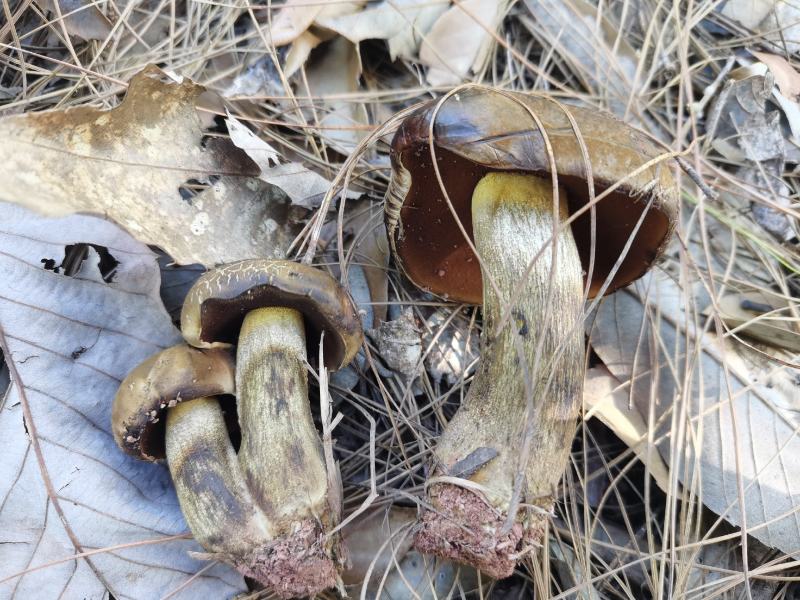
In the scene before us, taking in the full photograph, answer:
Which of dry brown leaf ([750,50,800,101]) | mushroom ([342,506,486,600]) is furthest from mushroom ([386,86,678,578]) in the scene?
dry brown leaf ([750,50,800,101])

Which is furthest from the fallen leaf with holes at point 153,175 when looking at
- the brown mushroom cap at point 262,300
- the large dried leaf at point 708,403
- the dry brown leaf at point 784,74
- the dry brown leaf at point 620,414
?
the dry brown leaf at point 784,74

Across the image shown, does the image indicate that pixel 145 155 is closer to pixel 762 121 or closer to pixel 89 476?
pixel 89 476

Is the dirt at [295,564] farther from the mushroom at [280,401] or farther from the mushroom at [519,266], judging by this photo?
the mushroom at [519,266]

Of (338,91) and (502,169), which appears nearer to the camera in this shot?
(502,169)

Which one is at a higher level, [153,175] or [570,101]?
[570,101]

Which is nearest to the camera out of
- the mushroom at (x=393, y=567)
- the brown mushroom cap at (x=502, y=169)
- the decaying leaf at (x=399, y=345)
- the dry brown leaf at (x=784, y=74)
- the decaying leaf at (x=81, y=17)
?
the brown mushroom cap at (x=502, y=169)

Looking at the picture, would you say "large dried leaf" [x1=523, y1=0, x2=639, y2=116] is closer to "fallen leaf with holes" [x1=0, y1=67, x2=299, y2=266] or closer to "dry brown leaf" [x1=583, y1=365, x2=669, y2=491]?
"dry brown leaf" [x1=583, y1=365, x2=669, y2=491]

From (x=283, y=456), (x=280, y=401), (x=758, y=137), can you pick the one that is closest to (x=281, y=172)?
(x=280, y=401)

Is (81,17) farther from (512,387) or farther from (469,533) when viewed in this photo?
(469,533)
